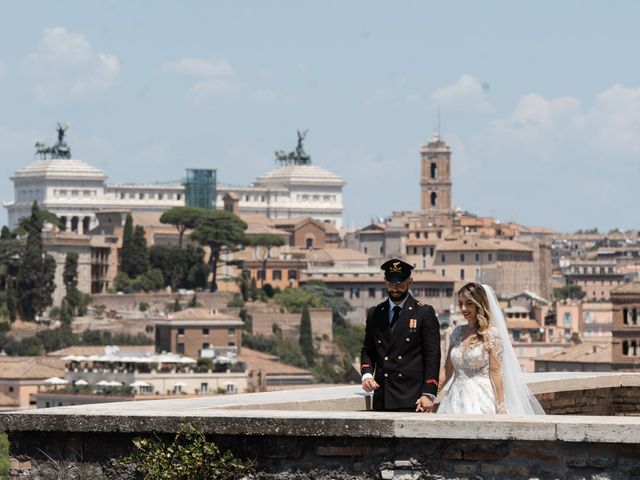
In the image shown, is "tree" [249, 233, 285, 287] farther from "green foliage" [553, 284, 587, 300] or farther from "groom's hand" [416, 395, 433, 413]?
"groom's hand" [416, 395, 433, 413]

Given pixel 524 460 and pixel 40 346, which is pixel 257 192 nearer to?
pixel 40 346

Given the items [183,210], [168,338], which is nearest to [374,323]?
[168,338]

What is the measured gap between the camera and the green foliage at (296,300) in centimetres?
11901

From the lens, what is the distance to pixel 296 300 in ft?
396

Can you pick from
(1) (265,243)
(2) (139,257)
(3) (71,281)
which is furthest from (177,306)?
(1) (265,243)

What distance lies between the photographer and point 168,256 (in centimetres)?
12438

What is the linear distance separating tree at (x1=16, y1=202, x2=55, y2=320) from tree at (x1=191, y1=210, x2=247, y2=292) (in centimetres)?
1674

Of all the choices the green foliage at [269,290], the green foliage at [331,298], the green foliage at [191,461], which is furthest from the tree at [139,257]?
the green foliage at [191,461]

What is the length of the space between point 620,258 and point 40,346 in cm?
9711

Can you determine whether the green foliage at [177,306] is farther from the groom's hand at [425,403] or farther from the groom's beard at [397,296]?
the groom's hand at [425,403]

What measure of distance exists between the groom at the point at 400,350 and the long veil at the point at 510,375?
1.07ft

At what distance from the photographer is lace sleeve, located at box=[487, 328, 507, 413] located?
32.6 feet

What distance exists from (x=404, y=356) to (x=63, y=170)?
161 metres

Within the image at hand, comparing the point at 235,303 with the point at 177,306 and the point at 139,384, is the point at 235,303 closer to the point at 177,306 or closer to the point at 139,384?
the point at 177,306
